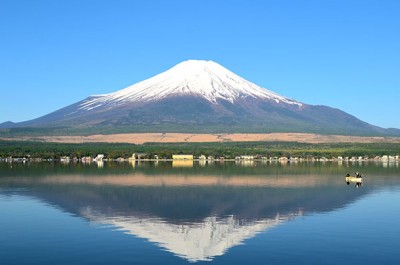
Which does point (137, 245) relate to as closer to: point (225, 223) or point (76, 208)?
point (225, 223)

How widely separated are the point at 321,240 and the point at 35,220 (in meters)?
11.6

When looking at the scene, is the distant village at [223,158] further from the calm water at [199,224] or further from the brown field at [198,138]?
the calm water at [199,224]

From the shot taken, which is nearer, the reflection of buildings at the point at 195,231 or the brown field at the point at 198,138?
the reflection of buildings at the point at 195,231

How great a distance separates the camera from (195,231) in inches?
893

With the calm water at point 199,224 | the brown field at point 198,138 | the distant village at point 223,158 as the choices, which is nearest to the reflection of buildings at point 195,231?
the calm water at point 199,224

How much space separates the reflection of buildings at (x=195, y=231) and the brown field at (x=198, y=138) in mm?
108805

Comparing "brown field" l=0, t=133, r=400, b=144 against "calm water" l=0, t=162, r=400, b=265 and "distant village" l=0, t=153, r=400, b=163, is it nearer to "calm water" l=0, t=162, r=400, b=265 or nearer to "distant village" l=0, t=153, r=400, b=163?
"distant village" l=0, t=153, r=400, b=163

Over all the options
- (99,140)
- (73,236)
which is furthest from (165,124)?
(73,236)

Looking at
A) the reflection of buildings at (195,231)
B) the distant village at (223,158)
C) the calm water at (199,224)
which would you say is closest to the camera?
the calm water at (199,224)

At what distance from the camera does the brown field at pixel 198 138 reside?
137125 mm

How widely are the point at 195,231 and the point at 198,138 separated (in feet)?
388

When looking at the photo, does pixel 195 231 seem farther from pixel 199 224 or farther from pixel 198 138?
pixel 198 138

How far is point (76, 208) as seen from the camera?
2930 cm

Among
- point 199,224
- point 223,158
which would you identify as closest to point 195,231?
point 199,224
